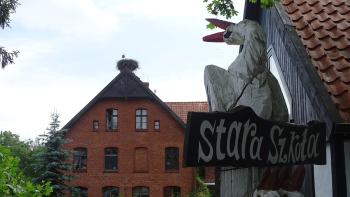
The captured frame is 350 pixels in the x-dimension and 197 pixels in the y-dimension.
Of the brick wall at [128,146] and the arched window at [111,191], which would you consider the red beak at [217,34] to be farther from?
the arched window at [111,191]

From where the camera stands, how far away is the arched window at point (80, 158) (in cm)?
3378

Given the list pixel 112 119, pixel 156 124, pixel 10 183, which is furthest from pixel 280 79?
pixel 112 119

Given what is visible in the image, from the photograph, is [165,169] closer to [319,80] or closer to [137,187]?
[137,187]

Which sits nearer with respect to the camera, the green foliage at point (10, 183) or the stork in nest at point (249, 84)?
the stork in nest at point (249, 84)

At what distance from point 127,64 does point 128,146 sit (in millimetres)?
5526

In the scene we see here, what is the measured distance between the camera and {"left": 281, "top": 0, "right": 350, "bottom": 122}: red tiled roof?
229 inches

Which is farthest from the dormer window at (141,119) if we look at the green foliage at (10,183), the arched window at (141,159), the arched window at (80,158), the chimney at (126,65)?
the green foliage at (10,183)

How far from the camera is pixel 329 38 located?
259 inches

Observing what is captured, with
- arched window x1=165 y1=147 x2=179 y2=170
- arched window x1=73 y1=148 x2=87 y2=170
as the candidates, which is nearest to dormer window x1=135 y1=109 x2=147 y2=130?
arched window x1=165 y1=147 x2=179 y2=170

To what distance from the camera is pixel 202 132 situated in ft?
8.90

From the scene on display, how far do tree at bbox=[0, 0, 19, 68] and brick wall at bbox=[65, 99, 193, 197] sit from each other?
15998mm

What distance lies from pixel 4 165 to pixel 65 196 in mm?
26069

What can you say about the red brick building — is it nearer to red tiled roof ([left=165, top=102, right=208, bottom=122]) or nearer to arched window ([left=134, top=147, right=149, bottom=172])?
arched window ([left=134, top=147, right=149, bottom=172])

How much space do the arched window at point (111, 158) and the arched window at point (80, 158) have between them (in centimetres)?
143
